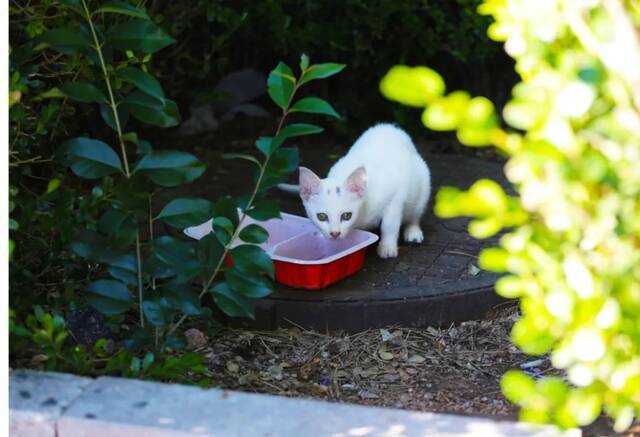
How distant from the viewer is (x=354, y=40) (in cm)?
602

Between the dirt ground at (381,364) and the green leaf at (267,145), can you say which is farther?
the dirt ground at (381,364)

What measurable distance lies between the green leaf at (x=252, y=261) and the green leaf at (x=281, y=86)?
46 centimetres

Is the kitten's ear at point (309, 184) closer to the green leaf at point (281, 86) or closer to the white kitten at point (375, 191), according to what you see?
the white kitten at point (375, 191)

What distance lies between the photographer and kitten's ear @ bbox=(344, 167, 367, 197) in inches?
158

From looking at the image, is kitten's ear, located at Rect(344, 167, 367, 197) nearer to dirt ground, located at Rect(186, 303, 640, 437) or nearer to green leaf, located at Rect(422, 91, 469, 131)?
dirt ground, located at Rect(186, 303, 640, 437)

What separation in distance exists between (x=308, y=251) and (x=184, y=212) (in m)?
1.28

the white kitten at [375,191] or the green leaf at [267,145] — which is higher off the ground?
the green leaf at [267,145]

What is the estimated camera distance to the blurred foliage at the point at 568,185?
187 centimetres

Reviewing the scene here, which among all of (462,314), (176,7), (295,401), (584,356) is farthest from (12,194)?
(176,7)

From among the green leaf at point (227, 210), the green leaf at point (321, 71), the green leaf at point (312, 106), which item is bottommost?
the green leaf at point (227, 210)

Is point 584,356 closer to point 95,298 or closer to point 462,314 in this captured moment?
point 95,298

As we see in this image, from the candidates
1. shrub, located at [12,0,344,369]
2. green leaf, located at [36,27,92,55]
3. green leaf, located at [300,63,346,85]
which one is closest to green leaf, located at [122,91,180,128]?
shrub, located at [12,0,344,369]

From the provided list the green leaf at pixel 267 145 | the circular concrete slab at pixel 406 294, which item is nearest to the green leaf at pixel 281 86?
the green leaf at pixel 267 145

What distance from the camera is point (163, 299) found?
9.67 feet
